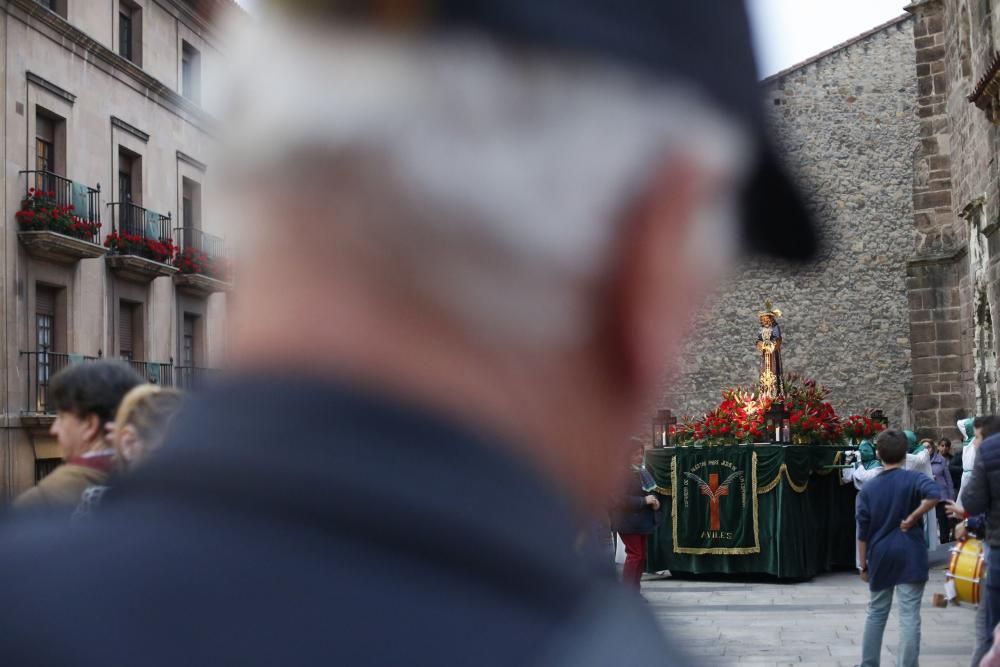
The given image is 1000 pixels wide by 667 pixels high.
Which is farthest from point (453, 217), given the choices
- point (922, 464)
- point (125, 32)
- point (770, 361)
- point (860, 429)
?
point (125, 32)

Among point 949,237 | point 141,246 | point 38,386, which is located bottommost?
point 38,386

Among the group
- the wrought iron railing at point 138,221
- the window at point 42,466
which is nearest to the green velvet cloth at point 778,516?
the window at point 42,466

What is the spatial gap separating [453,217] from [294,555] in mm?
195

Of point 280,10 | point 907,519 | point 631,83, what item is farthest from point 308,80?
point 907,519

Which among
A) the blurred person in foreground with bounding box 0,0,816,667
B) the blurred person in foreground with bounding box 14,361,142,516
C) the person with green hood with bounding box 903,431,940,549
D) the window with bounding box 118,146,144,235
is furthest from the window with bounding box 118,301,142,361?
the blurred person in foreground with bounding box 0,0,816,667

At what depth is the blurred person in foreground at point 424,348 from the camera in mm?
576

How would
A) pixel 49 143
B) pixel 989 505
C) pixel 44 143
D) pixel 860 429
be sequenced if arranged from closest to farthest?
pixel 989 505
pixel 860 429
pixel 44 143
pixel 49 143

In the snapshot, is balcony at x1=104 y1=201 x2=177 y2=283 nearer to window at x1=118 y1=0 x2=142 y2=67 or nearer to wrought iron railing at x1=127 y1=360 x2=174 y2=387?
wrought iron railing at x1=127 y1=360 x2=174 y2=387

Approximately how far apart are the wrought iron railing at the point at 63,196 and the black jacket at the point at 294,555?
21.0 m

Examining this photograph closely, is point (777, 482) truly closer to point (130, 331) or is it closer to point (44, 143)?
point (44, 143)

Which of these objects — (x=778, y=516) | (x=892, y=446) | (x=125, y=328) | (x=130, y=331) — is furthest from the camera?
(x=130, y=331)

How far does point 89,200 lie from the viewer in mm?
22859

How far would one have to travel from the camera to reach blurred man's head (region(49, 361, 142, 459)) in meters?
3.03

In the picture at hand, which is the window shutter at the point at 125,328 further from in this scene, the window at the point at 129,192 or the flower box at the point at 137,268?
the window at the point at 129,192
